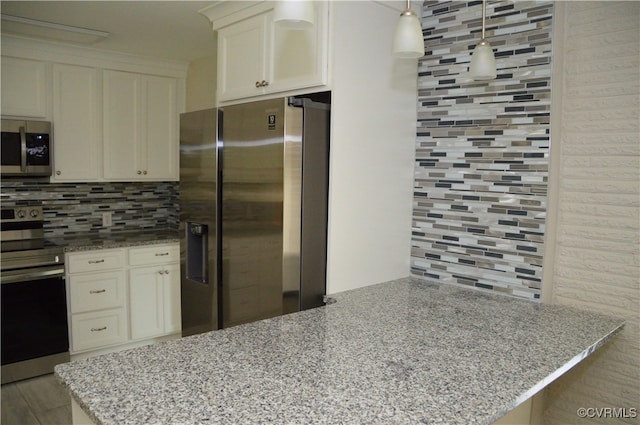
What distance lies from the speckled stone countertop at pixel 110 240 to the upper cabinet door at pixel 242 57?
1.37 meters

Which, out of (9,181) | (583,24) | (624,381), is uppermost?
(583,24)

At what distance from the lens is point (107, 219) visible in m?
3.78

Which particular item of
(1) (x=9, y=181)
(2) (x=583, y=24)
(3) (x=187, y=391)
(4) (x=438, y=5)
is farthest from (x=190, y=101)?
(3) (x=187, y=391)

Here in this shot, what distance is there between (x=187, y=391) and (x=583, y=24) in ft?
6.05

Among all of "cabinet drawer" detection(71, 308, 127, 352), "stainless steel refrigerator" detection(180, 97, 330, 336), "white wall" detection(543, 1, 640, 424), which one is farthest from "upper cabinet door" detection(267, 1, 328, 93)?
"cabinet drawer" detection(71, 308, 127, 352)

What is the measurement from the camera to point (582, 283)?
1850mm

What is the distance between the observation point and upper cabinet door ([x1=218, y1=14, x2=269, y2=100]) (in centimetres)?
225

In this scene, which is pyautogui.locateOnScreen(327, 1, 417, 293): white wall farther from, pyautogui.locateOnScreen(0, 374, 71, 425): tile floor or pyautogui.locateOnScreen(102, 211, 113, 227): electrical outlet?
pyautogui.locateOnScreen(102, 211, 113, 227): electrical outlet

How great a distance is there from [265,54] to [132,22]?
1045mm

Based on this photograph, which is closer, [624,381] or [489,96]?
[624,381]

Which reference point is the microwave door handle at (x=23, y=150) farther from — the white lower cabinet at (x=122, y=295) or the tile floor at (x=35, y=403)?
the tile floor at (x=35, y=403)

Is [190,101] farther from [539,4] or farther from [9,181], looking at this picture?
[539,4]

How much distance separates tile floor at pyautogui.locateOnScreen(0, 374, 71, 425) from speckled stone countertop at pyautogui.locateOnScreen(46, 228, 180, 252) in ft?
2.77

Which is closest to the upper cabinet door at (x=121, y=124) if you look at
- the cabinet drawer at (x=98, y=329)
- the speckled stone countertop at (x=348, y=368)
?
the cabinet drawer at (x=98, y=329)
